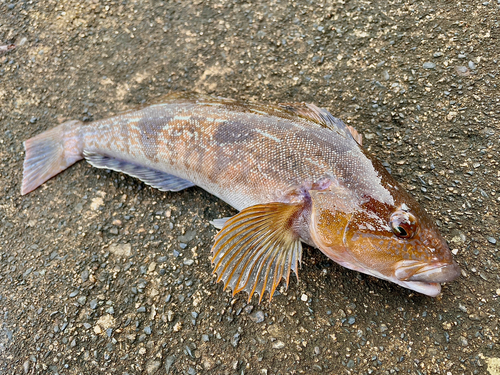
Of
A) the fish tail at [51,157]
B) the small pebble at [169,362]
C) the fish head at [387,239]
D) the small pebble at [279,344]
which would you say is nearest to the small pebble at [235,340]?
the small pebble at [279,344]

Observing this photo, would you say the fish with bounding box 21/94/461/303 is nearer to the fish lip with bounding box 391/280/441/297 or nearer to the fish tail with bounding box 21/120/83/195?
the fish lip with bounding box 391/280/441/297

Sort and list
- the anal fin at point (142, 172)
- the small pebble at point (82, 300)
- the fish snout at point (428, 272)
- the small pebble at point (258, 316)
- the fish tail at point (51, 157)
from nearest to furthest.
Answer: the fish snout at point (428, 272)
the small pebble at point (258, 316)
the small pebble at point (82, 300)
the anal fin at point (142, 172)
the fish tail at point (51, 157)

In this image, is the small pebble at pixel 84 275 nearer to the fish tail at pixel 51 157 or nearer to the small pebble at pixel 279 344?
the fish tail at pixel 51 157

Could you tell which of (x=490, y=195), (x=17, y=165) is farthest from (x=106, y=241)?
(x=490, y=195)

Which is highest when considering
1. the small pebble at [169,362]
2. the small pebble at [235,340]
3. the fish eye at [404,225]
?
the fish eye at [404,225]

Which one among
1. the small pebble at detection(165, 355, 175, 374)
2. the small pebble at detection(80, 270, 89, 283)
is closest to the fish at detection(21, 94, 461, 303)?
the small pebble at detection(165, 355, 175, 374)

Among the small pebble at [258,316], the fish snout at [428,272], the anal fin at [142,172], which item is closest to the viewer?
the fish snout at [428,272]

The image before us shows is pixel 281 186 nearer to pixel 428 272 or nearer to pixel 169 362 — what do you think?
pixel 428 272

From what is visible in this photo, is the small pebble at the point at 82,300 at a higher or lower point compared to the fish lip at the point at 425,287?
lower
